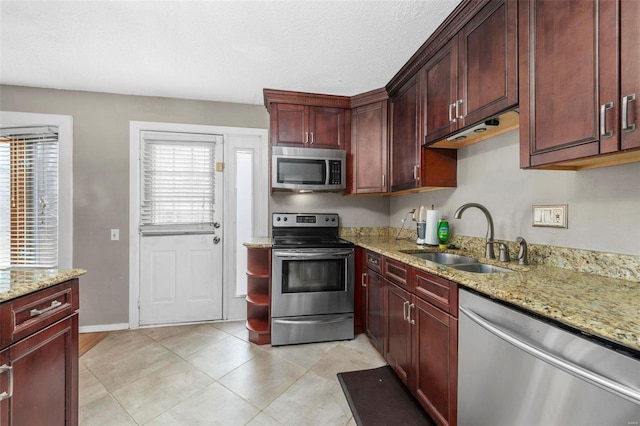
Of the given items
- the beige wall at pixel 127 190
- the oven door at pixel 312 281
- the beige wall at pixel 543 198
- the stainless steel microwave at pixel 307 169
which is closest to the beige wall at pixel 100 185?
Answer: the beige wall at pixel 127 190

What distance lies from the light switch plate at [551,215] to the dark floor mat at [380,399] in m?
1.28

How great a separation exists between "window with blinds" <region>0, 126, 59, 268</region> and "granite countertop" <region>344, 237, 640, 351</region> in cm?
352

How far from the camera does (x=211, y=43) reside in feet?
6.73

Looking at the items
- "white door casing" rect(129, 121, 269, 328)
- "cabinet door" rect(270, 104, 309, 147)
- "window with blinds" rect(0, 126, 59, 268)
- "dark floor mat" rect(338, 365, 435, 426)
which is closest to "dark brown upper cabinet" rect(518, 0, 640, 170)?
"dark floor mat" rect(338, 365, 435, 426)

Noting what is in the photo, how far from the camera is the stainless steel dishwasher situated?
29.2 inches

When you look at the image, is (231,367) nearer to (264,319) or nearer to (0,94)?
(264,319)

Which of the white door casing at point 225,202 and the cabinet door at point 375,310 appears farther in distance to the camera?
the white door casing at point 225,202

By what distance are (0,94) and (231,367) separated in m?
3.36

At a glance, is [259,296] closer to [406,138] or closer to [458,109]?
[406,138]

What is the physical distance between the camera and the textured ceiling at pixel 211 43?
5.63 feet

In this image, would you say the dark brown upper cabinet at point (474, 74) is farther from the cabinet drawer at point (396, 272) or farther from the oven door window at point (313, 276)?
the oven door window at point (313, 276)

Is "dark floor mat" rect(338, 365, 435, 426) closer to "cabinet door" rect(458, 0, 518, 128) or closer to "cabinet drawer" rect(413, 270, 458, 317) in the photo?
"cabinet drawer" rect(413, 270, 458, 317)

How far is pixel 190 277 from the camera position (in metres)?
3.10

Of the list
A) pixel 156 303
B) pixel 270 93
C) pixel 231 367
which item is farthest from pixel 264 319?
pixel 270 93
